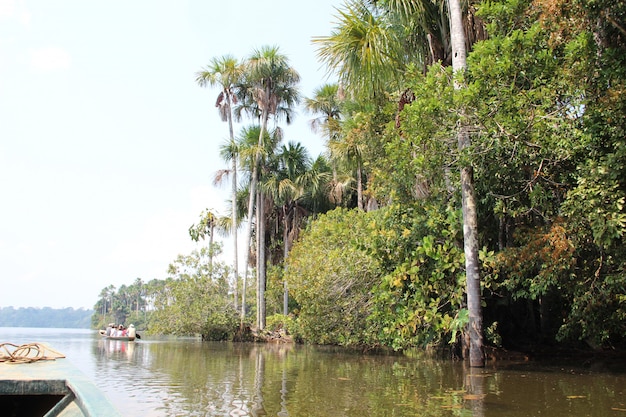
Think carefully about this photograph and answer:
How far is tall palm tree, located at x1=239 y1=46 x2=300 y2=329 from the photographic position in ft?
92.2

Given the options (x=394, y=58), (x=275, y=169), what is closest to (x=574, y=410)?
(x=394, y=58)

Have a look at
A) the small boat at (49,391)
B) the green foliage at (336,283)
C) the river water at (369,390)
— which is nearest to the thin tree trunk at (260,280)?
the green foliage at (336,283)

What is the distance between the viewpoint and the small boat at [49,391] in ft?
11.1

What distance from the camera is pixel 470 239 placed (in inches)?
408

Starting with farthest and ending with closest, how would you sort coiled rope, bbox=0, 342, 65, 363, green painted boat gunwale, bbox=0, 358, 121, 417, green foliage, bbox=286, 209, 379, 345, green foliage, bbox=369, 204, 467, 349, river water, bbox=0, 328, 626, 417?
green foliage, bbox=286, 209, 379, 345, green foliage, bbox=369, 204, 467, 349, river water, bbox=0, 328, 626, 417, coiled rope, bbox=0, 342, 65, 363, green painted boat gunwale, bbox=0, 358, 121, 417

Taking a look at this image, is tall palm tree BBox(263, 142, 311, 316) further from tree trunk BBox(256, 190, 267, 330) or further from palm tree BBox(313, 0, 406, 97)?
palm tree BBox(313, 0, 406, 97)

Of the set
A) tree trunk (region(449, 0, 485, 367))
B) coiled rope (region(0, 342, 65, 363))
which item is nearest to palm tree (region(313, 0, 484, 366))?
tree trunk (region(449, 0, 485, 367))

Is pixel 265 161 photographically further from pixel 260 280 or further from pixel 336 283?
pixel 336 283

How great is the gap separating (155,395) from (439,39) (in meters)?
11.4

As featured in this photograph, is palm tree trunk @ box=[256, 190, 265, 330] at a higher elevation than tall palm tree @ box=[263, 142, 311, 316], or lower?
lower

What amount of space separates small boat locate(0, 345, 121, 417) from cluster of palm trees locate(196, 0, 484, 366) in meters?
8.02

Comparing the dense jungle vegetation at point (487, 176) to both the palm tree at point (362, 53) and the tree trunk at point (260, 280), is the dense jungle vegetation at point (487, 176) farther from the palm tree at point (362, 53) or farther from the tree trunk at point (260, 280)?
the tree trunk at point (260, 280)

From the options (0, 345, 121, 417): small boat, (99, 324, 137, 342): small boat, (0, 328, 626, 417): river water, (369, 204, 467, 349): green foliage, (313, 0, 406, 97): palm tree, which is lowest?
(99, 324, 137, 342): small boat

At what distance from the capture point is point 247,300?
31922mm
